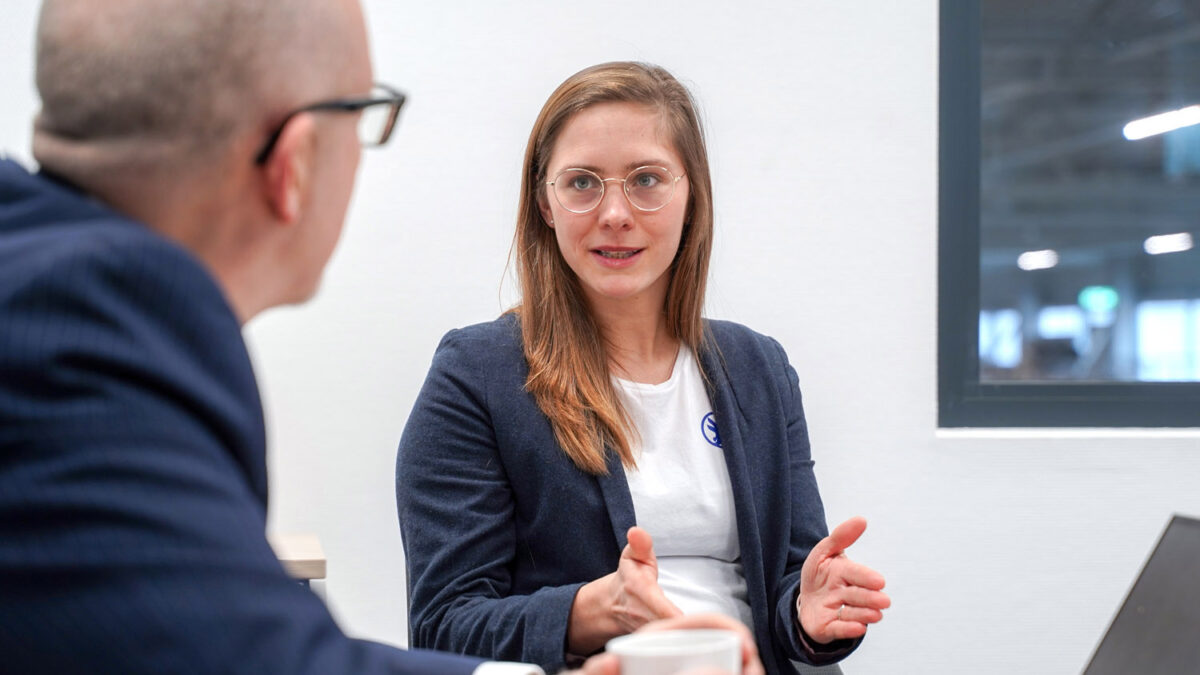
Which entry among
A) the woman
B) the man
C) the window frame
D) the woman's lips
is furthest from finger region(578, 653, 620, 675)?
the window frame

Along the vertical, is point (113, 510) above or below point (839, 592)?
above

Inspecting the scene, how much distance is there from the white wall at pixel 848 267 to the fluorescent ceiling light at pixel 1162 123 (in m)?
0.61

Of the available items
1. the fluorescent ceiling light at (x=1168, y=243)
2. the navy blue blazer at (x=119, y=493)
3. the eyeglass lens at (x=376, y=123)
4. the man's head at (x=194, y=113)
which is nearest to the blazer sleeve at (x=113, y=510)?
the navy blue blazer at (x=119, y=493)

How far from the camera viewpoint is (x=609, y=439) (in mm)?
1556

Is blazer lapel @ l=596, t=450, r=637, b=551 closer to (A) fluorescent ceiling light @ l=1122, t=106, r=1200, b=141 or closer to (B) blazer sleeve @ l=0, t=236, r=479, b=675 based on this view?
(B) blazer sleeve @ l=0, t=236, r=479, b=675

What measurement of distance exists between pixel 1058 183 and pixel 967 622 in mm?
1088

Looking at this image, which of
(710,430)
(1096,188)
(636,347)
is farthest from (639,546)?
(1096,188)

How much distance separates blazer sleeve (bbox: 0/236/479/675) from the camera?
505 millimetres

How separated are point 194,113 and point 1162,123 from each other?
2.68 m

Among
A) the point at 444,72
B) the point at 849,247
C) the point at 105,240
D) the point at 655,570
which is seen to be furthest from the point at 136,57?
the point at 849,247

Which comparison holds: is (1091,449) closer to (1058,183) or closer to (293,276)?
(1058,183)

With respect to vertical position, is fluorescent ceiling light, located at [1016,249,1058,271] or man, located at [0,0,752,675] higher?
fluorescent ceiling light, located at [1016,249,1058,271]

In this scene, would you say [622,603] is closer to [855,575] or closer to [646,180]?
[855,575]

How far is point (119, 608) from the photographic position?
0.51 meters
